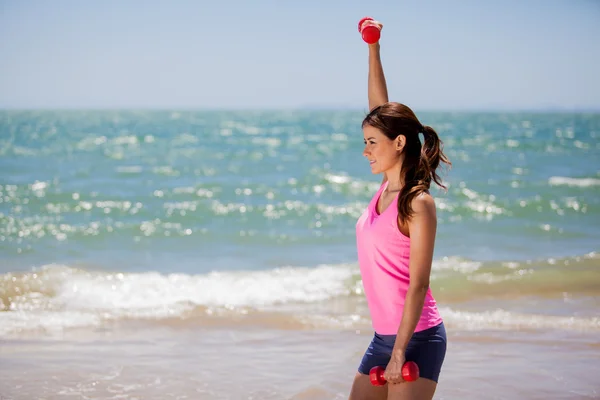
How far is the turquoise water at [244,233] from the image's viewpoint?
9.12 metres

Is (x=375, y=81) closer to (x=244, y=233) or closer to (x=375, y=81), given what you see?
(x=375, y=81)

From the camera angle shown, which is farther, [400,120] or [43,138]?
[43,138]

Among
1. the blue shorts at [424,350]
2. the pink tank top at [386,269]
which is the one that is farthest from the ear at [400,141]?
the blue shorts at [424,350]

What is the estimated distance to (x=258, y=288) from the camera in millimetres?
9273

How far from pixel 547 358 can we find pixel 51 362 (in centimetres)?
394

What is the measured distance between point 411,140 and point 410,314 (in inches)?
25.4

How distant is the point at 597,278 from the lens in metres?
9.86

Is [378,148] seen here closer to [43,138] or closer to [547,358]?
[547,358]

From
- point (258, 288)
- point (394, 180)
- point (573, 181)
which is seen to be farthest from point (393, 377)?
point (573, 181)

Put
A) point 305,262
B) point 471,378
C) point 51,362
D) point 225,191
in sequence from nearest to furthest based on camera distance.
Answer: point 471,378 → point 51,362 → point 305,262 → point 225,191

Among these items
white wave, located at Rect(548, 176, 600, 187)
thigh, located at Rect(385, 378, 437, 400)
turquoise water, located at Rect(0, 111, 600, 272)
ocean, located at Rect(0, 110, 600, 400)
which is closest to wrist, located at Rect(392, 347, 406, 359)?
thigh, located at Rect(385, 378, 437, 400)

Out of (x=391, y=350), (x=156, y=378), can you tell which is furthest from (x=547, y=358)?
(x=391, y=350)

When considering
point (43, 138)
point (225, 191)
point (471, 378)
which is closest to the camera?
point (471, 378)

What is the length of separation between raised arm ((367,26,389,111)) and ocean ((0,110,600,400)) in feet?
8.78
